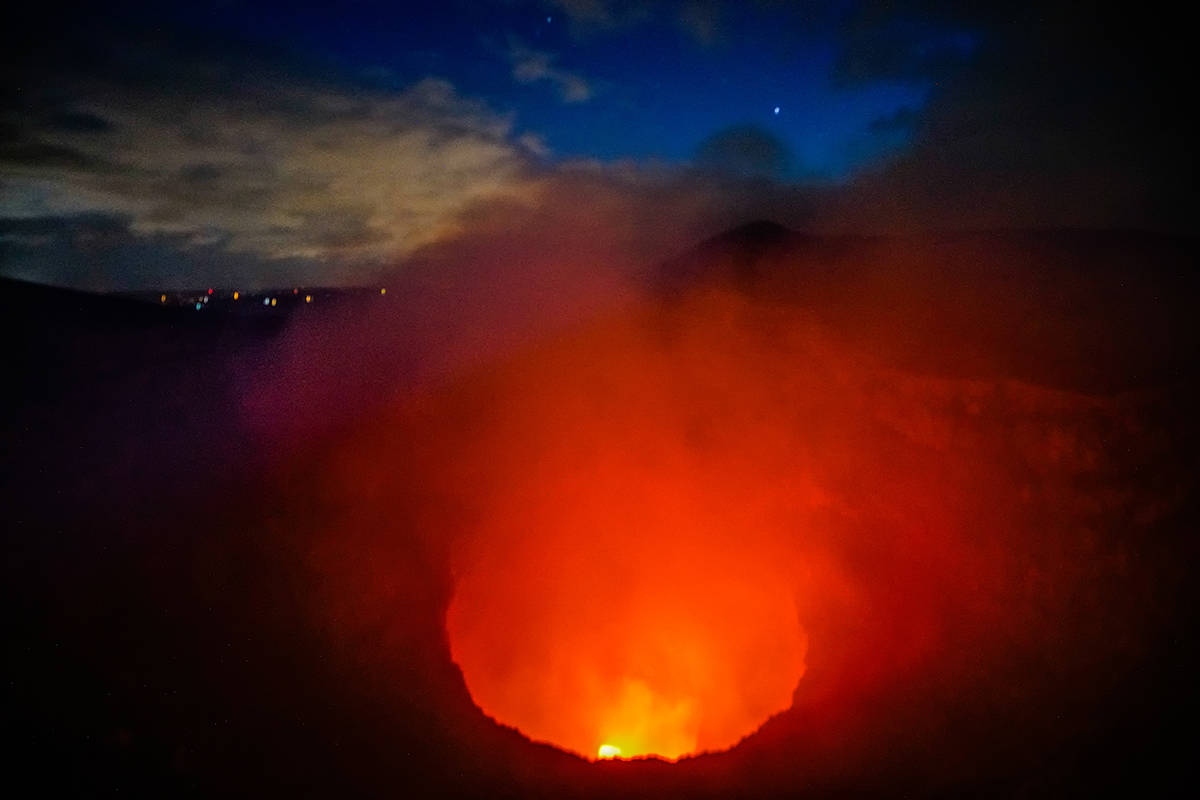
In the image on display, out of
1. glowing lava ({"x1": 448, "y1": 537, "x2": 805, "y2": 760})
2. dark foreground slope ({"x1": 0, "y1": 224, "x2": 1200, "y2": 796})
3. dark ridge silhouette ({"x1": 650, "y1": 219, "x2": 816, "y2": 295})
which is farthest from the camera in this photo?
dark ridge silhouette ({"x1": 650, "y1": 219, "x2": 816, "y2": 295})

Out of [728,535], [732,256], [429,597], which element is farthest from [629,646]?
[732,256]

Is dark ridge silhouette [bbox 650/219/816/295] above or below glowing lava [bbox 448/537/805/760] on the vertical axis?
above

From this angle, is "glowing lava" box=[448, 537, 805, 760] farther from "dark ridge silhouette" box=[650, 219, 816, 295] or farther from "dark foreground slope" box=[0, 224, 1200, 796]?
"dark ridge silhouette" box=[650, 219, 816, 295]

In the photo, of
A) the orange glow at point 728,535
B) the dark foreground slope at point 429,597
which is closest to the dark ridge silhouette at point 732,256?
→ the orange glow at point 728,535

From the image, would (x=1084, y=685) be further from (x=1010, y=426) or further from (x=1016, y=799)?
(x=1010, y=426)

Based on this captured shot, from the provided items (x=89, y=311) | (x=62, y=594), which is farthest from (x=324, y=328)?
(x=62, y=594)

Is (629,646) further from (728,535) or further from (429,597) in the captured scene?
(429,597)

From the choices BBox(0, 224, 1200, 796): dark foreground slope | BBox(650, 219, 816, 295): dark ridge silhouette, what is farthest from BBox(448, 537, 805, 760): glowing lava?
BBox(650, 219, 816, 295): dark ridge silhouette

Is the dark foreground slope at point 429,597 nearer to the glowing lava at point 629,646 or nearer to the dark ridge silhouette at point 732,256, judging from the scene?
the glowing lava at point 629,646
